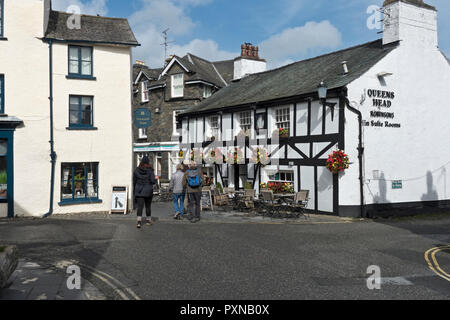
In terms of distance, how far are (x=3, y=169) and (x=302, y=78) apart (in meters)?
13.6

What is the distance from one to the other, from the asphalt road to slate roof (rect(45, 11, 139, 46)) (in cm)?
753

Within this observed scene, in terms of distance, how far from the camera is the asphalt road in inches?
240

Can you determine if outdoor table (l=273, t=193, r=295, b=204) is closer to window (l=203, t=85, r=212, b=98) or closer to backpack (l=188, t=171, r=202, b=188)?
backpack (l=188, t=171, r=202, b=188)

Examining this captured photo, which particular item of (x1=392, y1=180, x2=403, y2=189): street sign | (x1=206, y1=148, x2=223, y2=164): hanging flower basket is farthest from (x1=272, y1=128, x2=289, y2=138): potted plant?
(x1=392, y1=180, x2=403, y2=189): street sign

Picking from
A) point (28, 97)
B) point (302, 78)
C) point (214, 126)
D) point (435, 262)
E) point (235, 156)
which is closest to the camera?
point (435, 262)

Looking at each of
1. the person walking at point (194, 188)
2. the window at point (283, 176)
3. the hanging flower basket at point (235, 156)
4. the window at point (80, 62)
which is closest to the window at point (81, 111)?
the window at point (80, 62)

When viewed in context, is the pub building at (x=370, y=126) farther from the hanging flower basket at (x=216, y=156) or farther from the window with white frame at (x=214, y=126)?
the window with white frame at (x=214, y=126)

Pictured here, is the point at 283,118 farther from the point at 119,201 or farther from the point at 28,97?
the point at 28,97

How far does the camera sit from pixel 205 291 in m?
5.93

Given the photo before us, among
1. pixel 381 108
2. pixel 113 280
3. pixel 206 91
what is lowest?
pixel 113 280

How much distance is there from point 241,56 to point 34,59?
14.8 meters

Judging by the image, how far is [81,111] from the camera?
16562 mm

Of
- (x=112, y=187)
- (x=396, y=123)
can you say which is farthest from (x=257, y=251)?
(x=396, y=123)

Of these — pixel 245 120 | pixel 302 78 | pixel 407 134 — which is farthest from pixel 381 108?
pixel 245 120
